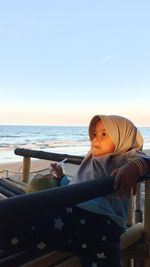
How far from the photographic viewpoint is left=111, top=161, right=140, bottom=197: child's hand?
4.16 ft

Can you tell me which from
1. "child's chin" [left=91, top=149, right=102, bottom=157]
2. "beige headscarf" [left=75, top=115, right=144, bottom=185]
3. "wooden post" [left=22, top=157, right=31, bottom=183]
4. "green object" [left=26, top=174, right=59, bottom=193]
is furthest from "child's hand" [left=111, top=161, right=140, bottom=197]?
"wooden post" [left=22, top=157, right=31, bottom=183]

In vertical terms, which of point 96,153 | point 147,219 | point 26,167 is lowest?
point 147,219

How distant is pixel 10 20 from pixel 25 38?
5.55 metres

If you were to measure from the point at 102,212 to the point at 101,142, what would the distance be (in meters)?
0.39

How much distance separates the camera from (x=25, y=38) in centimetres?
2853

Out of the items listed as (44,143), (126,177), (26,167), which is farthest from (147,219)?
(44,143)

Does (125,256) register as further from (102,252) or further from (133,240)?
(102,252)

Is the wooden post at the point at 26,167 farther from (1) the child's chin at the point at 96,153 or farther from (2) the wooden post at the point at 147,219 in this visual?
(2) the wooden post at the point at 147,219

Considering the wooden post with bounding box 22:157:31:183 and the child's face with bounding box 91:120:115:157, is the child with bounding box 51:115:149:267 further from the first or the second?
the wooden post with bounding box 22:157:31:183

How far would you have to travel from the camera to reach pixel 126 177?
132 cm

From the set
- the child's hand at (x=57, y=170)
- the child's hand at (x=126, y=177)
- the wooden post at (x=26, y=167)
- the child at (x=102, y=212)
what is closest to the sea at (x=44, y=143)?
the wooden post at (x=26, y=167)

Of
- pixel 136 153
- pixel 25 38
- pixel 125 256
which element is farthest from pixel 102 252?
pixel 25 38

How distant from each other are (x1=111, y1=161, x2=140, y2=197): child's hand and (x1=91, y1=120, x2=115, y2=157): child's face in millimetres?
315

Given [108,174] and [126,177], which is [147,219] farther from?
[126,177]
